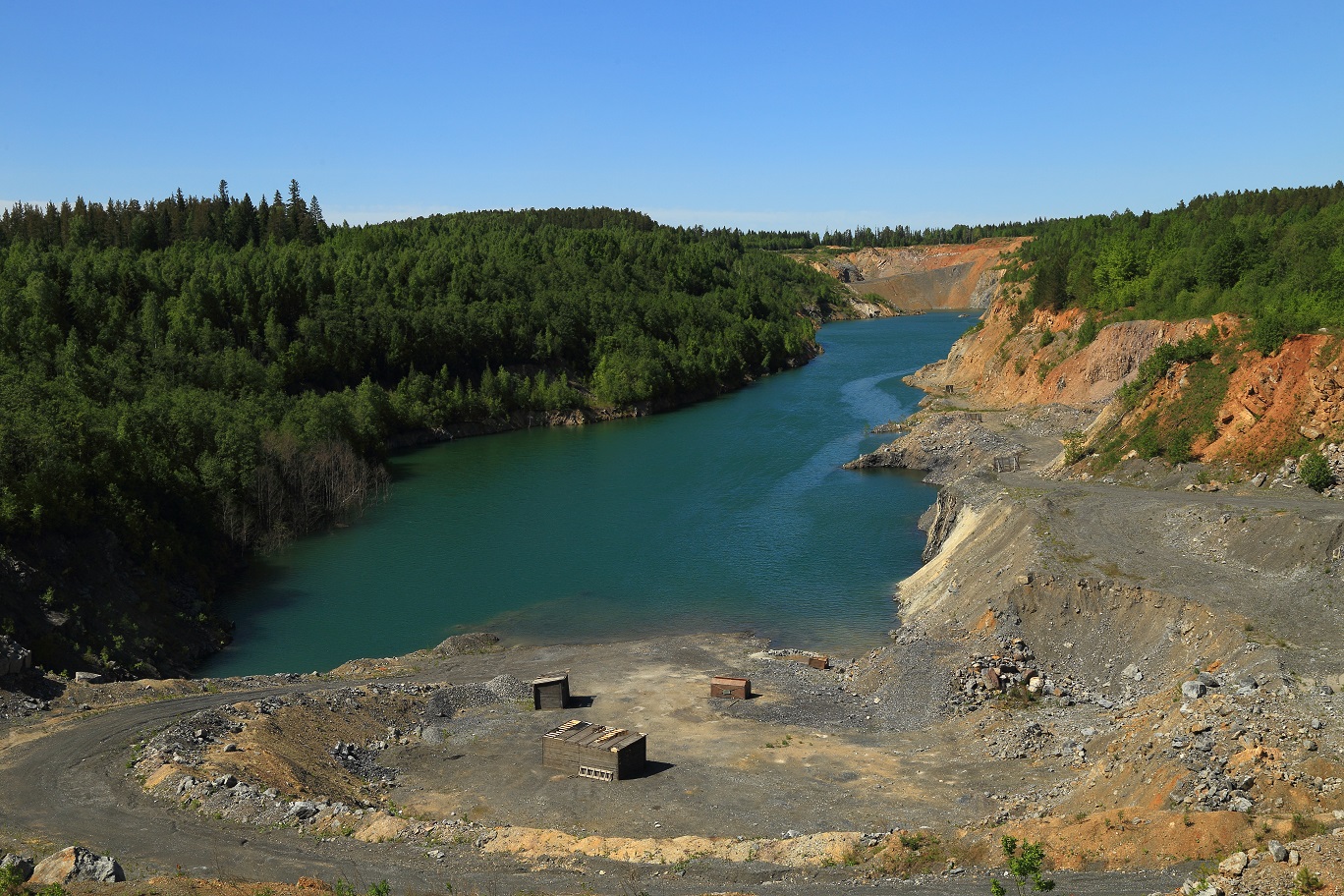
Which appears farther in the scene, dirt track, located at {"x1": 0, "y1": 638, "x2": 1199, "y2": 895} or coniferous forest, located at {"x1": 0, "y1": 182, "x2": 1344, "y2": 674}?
coniferous forest, located at {"x1": 0, "y1": 182, "x2": 1344, "y2": 674}

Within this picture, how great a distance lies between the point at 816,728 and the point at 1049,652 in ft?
30.4

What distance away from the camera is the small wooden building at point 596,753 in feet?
99.5

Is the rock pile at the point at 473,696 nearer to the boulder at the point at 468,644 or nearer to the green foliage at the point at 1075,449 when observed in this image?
the boulder at the point at 468,644

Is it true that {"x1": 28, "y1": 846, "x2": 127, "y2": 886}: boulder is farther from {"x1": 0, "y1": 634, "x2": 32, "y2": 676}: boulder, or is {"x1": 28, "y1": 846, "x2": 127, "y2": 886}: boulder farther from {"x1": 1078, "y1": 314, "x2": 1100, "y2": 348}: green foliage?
{"x1": 1078, "y1": 314, "x2": 1100, "y2": 348}: green foliage

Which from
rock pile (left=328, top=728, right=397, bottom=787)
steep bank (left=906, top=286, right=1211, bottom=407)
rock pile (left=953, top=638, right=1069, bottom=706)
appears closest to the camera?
rock pile (left=328, top=728, right=397, bottom=787)

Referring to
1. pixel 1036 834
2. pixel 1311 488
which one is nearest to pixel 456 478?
pixel 1311 488

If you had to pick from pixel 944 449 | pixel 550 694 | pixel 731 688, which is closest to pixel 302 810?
pixel 550 694

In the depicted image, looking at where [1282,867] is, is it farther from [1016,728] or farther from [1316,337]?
[1316,337]

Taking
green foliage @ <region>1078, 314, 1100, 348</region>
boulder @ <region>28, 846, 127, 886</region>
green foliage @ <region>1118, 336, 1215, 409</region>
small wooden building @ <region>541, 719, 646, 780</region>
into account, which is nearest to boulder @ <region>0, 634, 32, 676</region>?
boulder @ <region>28, 846, 127, 886</region>

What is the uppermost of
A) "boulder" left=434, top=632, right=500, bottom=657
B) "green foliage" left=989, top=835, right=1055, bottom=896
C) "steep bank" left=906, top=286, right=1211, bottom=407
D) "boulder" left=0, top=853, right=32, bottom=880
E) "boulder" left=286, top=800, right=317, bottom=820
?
"steep bank" left=906, top=286, right=1211, bottom=407

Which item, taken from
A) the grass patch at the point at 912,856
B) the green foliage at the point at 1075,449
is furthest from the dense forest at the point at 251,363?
the green foliage at the point at 1075,449

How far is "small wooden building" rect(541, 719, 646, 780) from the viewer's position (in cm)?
3031

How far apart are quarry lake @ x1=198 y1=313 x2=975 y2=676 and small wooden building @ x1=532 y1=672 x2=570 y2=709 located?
1029cm

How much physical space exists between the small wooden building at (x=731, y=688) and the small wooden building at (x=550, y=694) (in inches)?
214
